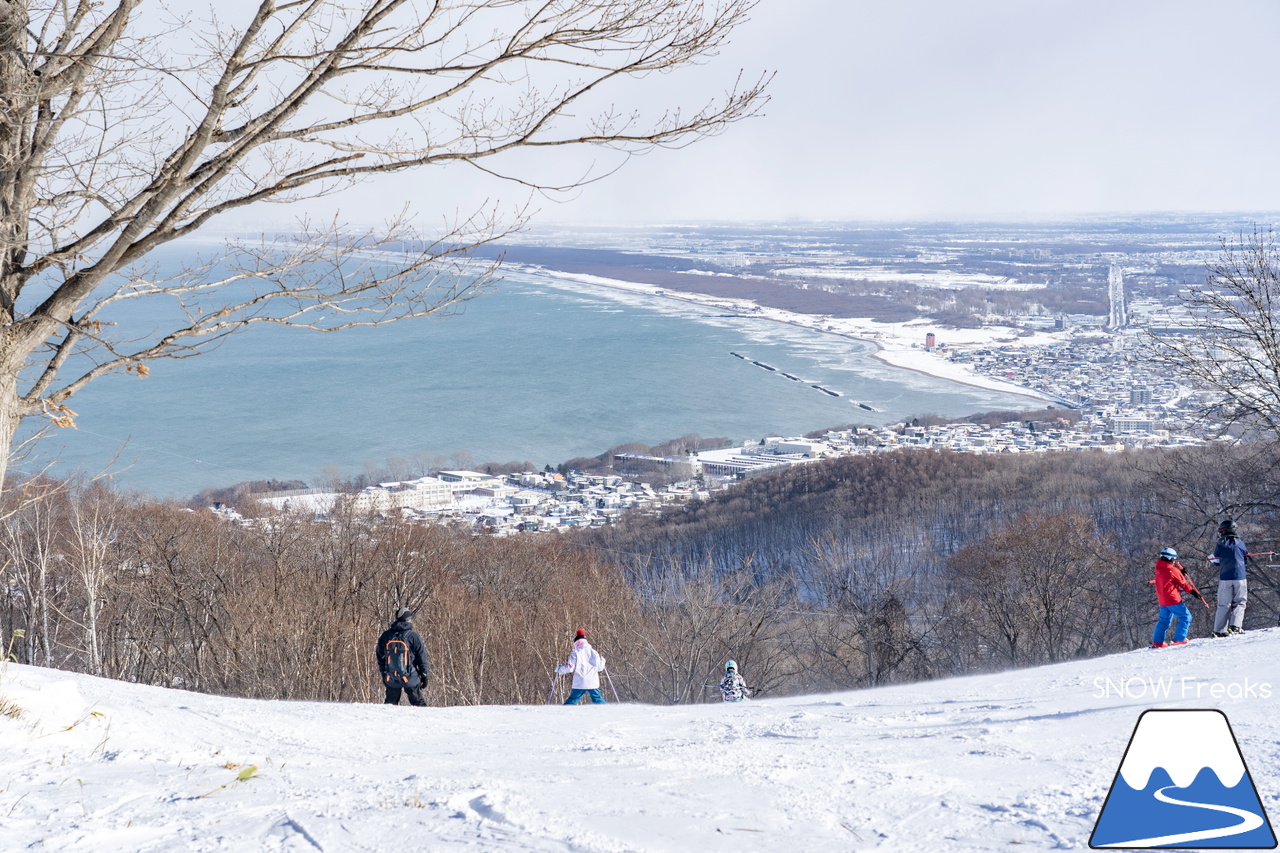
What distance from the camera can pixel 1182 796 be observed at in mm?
2955

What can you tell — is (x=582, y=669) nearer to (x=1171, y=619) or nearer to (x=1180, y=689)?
(x=1180, y=689)

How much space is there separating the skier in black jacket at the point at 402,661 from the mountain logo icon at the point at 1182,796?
705cm

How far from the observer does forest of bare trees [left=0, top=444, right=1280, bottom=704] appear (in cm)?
1697

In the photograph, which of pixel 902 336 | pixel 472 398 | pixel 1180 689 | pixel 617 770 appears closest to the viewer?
pixel 617 770

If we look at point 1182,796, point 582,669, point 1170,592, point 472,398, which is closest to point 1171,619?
point 1170,592

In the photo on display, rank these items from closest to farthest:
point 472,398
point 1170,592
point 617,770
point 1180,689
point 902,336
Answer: point 617,770, point 1180,689, point 1170,592, point 472,398, point 902,336

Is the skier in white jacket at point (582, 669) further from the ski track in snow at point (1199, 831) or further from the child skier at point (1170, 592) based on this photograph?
the ski track in snow at point (1199, 831)

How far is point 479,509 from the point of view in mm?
39969

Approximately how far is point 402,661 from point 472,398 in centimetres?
→ 6139

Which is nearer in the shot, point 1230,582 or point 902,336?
point 1230,582

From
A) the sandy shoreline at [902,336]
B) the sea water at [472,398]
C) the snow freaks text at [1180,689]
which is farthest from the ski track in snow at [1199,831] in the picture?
the sandy shoreline at [902,336]

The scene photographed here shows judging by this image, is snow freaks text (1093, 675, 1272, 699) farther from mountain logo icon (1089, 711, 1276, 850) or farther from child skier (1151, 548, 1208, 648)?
child skier (1151, 548, 1208, 648)

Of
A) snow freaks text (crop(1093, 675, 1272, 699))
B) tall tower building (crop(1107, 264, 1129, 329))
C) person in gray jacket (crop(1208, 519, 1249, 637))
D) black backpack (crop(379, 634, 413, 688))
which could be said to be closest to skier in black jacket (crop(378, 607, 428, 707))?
black backpack (crop(379, 634, 413, 688))

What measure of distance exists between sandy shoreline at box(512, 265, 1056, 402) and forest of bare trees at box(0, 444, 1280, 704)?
37.4 m
